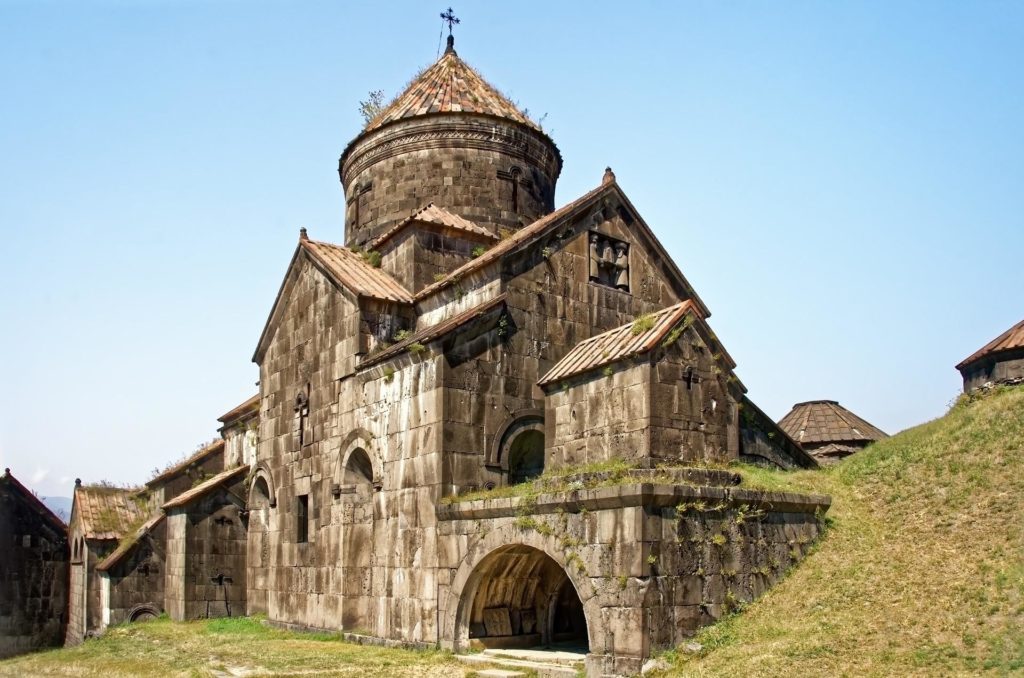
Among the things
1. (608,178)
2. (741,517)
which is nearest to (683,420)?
(741,517)

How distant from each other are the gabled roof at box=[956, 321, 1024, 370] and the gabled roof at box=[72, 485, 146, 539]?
58.1 ft

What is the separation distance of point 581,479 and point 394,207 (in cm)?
814

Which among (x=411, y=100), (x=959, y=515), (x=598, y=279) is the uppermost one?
(x=411, y=100)

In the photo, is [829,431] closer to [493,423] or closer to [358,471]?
[493,423]

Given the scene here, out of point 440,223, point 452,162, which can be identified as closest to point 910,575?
point 440,223

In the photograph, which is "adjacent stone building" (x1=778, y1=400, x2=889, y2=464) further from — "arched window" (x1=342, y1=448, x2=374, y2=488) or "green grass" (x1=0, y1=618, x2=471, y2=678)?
"green grass" (x1=0, y1=618, x2=471, y2=678)

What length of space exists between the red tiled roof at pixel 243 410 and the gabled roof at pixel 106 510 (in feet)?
10.6

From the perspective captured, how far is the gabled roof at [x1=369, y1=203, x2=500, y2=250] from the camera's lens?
14.7m

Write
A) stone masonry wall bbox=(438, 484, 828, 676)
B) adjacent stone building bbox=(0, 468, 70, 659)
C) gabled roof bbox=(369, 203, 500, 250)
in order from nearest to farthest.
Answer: stone masonry wall bbox=(438, 484, 828, 676)
gabled roof bbox=(369, 203, 500, 250)
adjacent stone building bbox=(0, 468, 70, 659)

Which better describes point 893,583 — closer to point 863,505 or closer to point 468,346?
point 863,505

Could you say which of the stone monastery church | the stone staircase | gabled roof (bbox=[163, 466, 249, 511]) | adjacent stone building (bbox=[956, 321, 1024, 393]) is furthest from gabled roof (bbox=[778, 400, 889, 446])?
gabled roof (bbox=[163, 466, 249, 511])

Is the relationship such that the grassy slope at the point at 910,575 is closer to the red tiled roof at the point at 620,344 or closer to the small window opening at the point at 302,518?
the red tiled roof at the point at 620,344

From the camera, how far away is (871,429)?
65.8 ft

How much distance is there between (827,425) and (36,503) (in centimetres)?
1719
